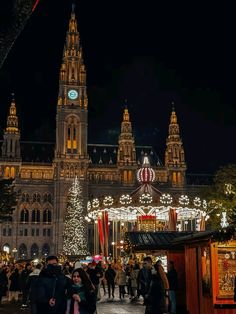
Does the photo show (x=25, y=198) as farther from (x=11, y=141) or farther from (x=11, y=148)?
(x=11, y=141)

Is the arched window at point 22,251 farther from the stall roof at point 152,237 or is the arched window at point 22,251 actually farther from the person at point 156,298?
the person at point 156,298

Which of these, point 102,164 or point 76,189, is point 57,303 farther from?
point 102,164

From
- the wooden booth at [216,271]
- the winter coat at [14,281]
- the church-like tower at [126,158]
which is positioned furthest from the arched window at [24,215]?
the wooden booth at [216,271]

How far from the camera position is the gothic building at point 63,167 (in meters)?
67.5

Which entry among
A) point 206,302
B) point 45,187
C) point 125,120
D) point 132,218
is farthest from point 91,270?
point 125,120

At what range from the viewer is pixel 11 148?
71.2 m

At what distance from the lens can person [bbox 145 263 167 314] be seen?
7.68 metres

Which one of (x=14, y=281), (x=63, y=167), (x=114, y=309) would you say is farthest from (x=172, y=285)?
(x=63, y=167)

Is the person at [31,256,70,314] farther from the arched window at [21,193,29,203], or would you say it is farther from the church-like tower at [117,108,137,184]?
the church-like tower at [117,108,137,184]

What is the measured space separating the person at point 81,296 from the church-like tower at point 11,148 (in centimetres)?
6578

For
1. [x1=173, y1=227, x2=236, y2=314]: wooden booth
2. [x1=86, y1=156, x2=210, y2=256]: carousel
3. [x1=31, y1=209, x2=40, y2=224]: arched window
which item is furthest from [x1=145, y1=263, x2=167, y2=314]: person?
[x1=31, y1=209, x2=40, y2=224]: arched window

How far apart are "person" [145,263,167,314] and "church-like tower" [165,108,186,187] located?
222 ft

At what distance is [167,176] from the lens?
76.2m

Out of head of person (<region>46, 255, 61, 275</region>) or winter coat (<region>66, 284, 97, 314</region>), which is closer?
winter coat (<region>66, 284, 97, 314</region>)
